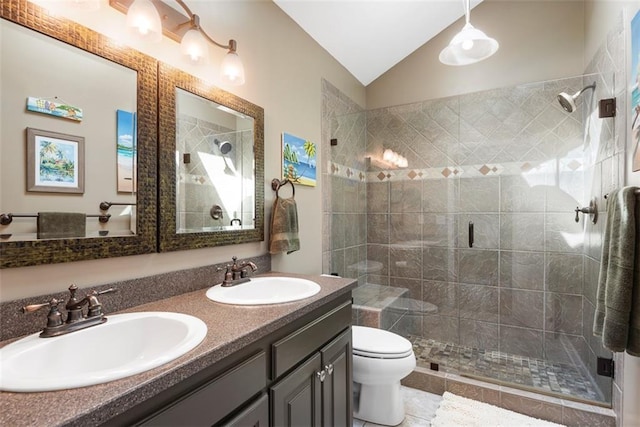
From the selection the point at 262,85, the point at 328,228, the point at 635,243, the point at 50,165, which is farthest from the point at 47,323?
the point at 635,243

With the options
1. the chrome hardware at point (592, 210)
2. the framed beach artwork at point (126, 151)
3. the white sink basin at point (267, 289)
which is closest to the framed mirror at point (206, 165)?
the framed beach artwork at point (126, 151)

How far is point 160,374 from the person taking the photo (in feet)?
2.16

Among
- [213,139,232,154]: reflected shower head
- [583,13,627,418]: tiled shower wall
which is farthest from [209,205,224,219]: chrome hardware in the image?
[583,13,627,418]: tiled shower wall

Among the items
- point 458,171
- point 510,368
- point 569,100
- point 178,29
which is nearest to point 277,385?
point 178,29

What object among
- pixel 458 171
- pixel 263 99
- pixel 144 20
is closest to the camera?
pixel 144 20

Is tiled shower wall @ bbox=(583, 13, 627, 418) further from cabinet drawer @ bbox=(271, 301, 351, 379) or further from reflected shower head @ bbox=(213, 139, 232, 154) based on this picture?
reflected shower head @ bbox=(213, 139, 232, 154)

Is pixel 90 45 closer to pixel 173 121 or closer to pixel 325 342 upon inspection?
pixel 173 121

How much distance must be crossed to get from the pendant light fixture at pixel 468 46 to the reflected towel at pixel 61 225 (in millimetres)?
1983

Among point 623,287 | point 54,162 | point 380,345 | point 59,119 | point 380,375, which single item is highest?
point 59,119

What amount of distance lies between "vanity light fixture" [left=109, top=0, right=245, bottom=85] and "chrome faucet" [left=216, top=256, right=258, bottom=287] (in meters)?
0.89

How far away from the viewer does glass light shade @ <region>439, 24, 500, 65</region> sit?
5.69 feet

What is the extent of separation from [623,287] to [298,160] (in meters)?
1.74

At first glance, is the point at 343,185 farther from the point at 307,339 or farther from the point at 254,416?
the point at 254,416

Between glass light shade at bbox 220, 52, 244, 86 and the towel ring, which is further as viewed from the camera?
the towel ring
